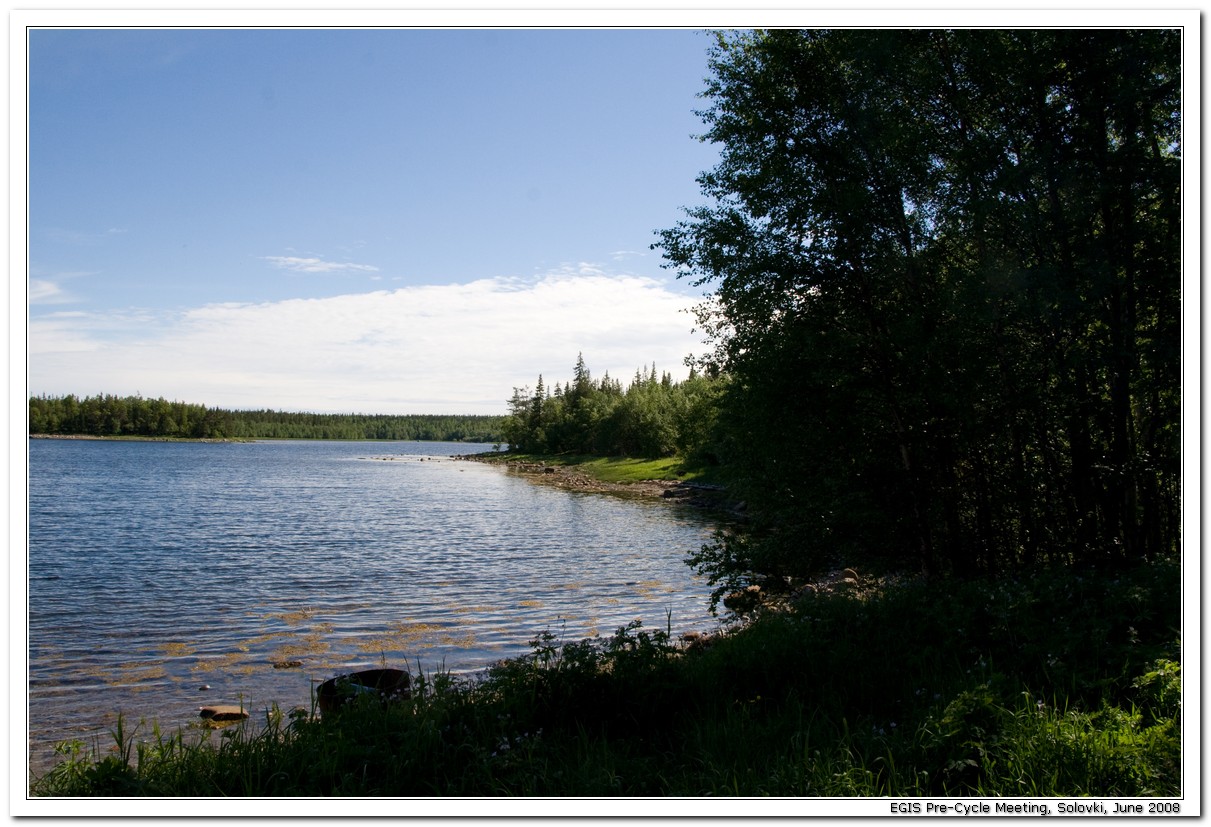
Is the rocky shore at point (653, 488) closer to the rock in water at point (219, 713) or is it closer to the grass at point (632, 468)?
the grass at point (632, 468)

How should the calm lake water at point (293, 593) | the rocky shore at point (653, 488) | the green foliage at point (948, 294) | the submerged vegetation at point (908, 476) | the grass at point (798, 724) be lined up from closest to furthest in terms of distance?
the grass at point (798, 724) < the submerged vegetation at point (908, 476) < the green foliage at point (948, 294) < the calm lake water at point (293, 593) < the rocky shore at point (653, 488)

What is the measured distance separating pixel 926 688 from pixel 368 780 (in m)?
4.76

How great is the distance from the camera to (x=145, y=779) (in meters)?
5.09

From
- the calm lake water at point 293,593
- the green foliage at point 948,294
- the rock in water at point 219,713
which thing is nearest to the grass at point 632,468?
the calm lake water at point 293,593

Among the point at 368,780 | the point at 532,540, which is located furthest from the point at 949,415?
the point at 532,540

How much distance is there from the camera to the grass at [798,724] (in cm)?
507

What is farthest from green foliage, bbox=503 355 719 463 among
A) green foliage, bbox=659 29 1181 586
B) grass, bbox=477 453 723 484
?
green foliage, bbox=659 29 1181 586

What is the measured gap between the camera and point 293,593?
1956 cm

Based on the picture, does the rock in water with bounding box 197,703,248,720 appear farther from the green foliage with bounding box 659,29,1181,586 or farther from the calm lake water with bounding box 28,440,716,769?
the green foliage with bounding box 659,29,1181,586

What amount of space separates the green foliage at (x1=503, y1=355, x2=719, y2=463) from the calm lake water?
26.7 metres

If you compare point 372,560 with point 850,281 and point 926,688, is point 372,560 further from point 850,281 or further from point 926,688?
point 926,688

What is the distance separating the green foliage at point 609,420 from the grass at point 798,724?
47445 millimetres

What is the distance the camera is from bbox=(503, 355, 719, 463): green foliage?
265ft

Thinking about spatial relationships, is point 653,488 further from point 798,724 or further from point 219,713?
point 798,724
